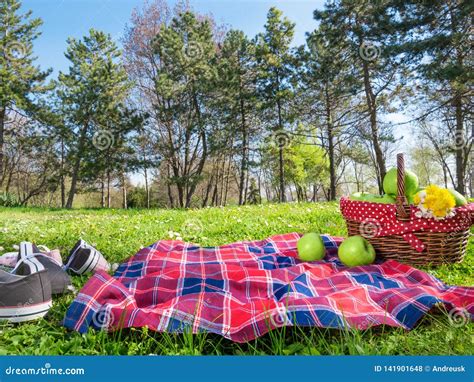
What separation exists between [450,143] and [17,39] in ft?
51.0

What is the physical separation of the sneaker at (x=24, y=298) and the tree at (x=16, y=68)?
1450 cm

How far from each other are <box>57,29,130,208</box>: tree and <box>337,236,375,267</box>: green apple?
14.9m

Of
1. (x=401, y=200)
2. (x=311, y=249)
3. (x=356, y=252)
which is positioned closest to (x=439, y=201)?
(x=401, y=200)

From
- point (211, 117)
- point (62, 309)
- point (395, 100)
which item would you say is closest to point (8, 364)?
point (62, 309)

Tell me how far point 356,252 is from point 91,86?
15.5m

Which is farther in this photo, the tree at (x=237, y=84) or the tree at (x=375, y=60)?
the tree at (x=237, y=84)

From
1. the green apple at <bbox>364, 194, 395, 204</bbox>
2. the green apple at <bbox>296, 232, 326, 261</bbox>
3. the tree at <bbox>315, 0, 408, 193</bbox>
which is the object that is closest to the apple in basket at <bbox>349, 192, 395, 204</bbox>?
the green apple at <bbox>364, 194, 395, 204</bbox>

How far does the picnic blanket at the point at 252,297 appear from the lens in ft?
6.23

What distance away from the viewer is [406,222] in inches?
123

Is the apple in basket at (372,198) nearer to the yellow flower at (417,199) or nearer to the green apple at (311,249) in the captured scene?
the yellow flower at (417,199)

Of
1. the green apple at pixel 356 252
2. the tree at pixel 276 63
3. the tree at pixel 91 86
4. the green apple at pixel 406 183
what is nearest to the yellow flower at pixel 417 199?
the green apple at pixel 406 183

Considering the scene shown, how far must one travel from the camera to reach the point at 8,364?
160 centimetres

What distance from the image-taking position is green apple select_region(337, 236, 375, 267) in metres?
3.12

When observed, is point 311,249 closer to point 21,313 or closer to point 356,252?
point 356,252
